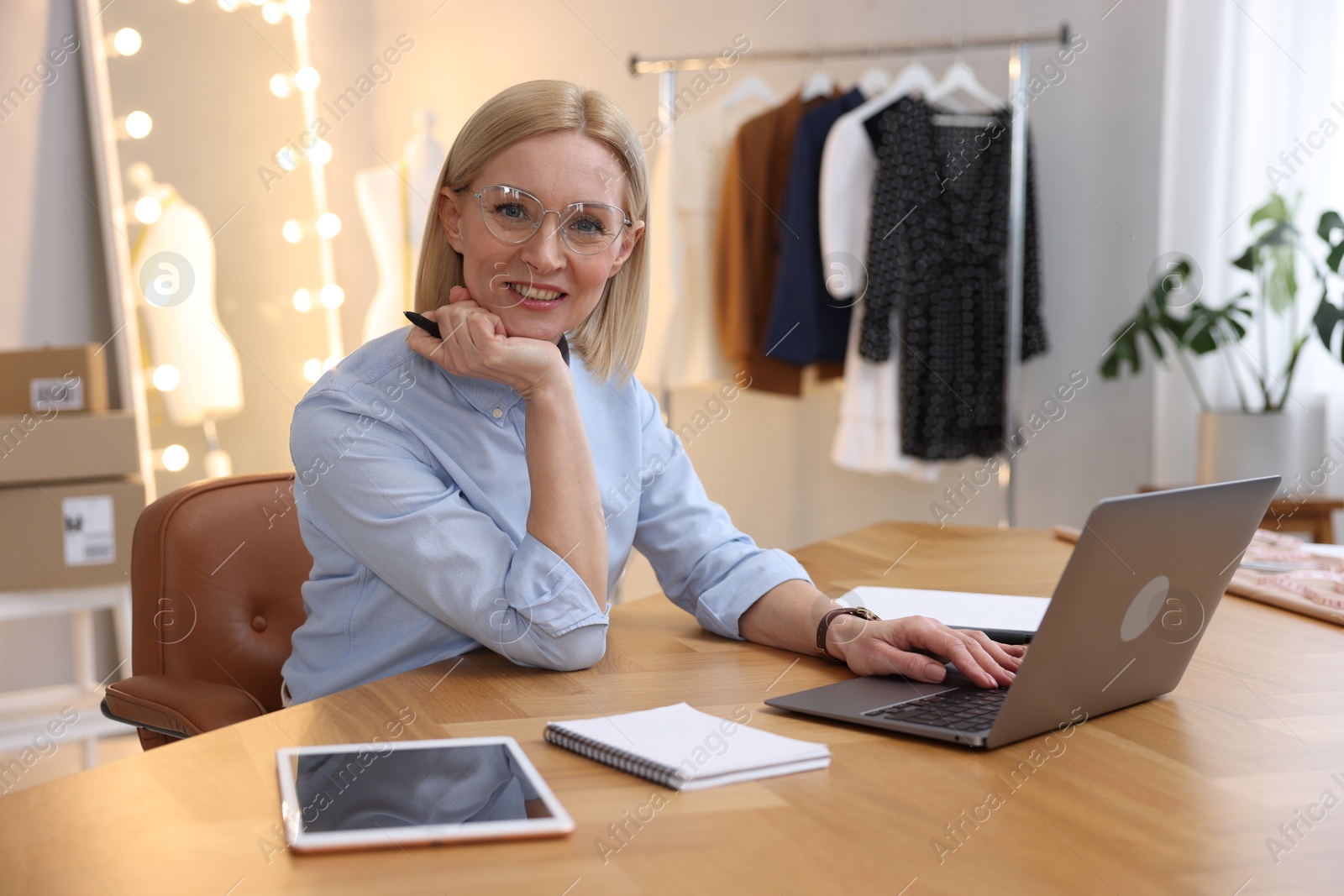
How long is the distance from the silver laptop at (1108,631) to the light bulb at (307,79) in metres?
3.07

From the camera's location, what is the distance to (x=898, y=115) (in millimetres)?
3070

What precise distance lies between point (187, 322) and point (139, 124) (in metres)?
0.52

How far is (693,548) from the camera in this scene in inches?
53.6

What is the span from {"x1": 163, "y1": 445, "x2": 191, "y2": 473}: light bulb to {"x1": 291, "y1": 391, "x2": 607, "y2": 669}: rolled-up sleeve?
2136mm

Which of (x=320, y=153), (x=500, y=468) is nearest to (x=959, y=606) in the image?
(x=500, y=468)

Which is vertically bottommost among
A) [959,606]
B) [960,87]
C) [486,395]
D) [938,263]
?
[959,606]

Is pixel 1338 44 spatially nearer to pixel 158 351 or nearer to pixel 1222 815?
pixel 1222 815

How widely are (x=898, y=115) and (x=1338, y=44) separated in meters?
1.13

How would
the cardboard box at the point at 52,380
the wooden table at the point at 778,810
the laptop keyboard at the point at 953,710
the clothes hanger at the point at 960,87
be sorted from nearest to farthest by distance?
the wooden table at the point at 778,810
the laptop keyboard at the point at 953,710
the cardboard box at the point at 52,380
the clothes hanger at the point at 960,87

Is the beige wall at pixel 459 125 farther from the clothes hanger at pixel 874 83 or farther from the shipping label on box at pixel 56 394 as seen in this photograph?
the shipping label on box at pixel 56 394

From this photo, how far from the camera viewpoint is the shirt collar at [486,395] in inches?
47.6

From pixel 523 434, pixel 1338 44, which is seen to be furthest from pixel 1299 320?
pixel 523 434

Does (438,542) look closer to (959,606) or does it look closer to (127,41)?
(959,606)


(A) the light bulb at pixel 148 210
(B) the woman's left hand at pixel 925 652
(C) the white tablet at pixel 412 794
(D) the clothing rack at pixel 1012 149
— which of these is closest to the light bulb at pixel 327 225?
(A) the light bulb at pixel 148 210
